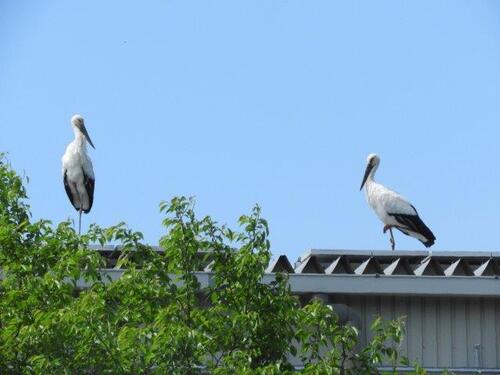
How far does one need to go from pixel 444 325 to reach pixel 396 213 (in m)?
6.55

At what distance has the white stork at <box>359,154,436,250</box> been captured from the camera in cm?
3994

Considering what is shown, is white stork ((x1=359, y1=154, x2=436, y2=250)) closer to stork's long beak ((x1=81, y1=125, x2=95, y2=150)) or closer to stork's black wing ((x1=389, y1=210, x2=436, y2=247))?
stork's black wing ((x1=389, y1=210, x2=436, y2=247))

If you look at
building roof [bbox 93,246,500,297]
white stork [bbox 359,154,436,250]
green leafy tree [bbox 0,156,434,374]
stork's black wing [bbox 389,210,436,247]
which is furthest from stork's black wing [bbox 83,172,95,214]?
green leafy tree [bbox 0,156,434,374]

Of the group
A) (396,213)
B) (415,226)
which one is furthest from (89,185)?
(415,226)

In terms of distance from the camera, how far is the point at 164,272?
26.5 m

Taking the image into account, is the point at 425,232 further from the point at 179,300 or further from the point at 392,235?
the point at 179,300

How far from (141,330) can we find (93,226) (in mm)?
2793

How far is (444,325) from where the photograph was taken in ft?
112

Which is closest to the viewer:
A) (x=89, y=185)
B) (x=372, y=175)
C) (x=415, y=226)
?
(x=415, y=226)

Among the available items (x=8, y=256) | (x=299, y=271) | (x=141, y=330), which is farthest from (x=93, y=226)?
(x=299, y=271)

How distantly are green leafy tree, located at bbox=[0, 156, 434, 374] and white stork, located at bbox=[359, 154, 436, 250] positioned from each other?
12922 mm

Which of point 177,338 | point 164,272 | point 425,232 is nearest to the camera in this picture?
point 177,338

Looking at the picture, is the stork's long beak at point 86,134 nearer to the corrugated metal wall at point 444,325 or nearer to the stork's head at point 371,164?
the stork's head at point 371,164

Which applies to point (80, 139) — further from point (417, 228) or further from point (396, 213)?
point (417, 228)
